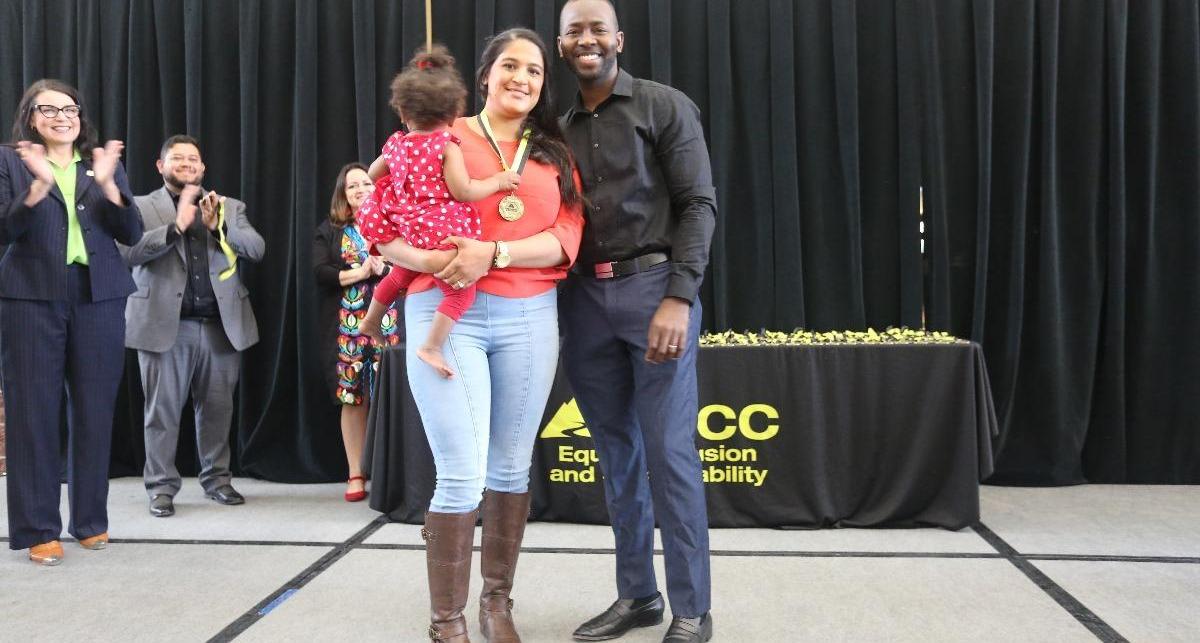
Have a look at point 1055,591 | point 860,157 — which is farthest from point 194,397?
point 1055,591

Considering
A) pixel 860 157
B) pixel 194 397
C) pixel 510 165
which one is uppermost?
pixel 860 157

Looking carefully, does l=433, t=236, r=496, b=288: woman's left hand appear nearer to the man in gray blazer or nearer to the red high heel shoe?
the man in gray blazer

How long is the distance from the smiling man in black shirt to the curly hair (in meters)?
0.29

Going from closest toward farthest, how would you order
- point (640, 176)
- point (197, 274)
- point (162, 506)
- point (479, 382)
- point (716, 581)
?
1. point (479, 382)
2. point (640, 176)
3. point (716, 581)
4. point (162, 506)
5. point (197, 274)

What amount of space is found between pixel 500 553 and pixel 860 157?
3070 millimetres

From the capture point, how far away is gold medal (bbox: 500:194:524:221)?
2.07 meters

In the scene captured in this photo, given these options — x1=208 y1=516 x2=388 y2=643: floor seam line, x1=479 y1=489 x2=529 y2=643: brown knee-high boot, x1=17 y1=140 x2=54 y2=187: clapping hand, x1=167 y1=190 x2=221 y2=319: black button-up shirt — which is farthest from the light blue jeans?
x1=167 y1=190 x2=221 y2=319: black button-up shirt

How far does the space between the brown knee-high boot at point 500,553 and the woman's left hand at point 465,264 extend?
546 mm

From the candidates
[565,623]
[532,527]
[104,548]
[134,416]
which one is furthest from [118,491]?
[565,623]

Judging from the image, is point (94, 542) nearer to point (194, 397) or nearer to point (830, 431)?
point (194, 397)

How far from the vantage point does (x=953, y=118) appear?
177 inches

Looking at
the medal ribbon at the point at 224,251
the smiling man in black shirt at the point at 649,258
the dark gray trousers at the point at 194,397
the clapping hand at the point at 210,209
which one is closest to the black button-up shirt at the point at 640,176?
the smiling man in black shirt at the point at 649,258

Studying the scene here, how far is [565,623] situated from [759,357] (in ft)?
4.65

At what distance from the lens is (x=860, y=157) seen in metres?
4.54
